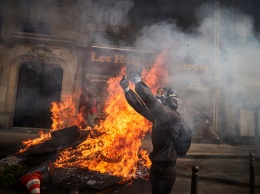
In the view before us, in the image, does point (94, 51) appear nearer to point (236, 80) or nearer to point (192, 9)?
point (192, 9)

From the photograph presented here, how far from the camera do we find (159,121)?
9.34 ft

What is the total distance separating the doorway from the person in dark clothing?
942 centimetres

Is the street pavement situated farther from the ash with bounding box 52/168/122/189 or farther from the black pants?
the black pants

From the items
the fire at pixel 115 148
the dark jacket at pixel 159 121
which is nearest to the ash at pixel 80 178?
the fire at pixel 115 148

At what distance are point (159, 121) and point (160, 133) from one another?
17cm

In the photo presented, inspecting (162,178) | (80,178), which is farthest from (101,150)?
(162,178)

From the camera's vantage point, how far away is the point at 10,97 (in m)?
10.8

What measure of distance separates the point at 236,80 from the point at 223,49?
76.8 inches

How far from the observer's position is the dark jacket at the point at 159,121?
9.15 ft

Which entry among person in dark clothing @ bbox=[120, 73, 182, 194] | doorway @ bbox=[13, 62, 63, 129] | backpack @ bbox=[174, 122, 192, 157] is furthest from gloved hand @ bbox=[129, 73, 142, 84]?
doorway @ bbox=[13, 62, 63, 129]

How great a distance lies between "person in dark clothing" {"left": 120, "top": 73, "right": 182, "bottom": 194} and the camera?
280cm

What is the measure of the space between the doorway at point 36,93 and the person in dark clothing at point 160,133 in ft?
30.9

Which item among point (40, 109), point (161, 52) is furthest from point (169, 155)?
point (40, 109)

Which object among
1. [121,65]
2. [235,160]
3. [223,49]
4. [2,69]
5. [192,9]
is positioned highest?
[192,9]
